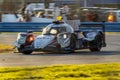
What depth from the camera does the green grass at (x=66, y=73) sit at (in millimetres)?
11242

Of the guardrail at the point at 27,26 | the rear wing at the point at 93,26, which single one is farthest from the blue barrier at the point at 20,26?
the rear wing at the point at 93,26

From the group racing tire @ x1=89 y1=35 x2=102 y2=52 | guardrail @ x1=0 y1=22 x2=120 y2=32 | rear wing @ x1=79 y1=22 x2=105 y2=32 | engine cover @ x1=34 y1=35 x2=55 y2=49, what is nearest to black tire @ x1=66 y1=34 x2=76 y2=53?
engine cover @ x1=34 y1=35 x2=55 y2=49

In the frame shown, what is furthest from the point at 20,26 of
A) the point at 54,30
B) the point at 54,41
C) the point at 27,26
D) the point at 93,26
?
the point at 54,41

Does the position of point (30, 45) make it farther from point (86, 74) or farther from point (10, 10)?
point (10, 10)

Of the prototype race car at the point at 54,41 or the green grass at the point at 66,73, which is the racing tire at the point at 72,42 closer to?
the prototype race car at the point at 54,41

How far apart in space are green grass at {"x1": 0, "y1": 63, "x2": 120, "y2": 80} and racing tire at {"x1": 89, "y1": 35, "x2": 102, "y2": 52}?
284 inches

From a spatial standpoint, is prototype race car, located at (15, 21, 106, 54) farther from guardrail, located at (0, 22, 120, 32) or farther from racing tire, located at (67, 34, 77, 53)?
guardrail, located at (0, 22, 120, 32)

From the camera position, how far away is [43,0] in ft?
205

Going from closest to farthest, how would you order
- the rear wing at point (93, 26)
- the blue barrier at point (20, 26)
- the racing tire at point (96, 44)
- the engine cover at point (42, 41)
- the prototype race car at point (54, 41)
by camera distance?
1. the engine cover at point (42, 41)
2. the prototype race car at point (54, 41)
3. the racing tire at point (96, 44)
4. the rear wing at point (93, 26)
5. the blue barrier at point (20, 26)

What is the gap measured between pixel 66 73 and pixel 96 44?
357 inches

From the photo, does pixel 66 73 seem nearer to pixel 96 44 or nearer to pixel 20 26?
pixel 96 44

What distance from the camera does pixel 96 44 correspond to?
21.0 meters

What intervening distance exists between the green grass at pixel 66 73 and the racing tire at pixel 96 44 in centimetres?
722

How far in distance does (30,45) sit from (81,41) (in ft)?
6.80
